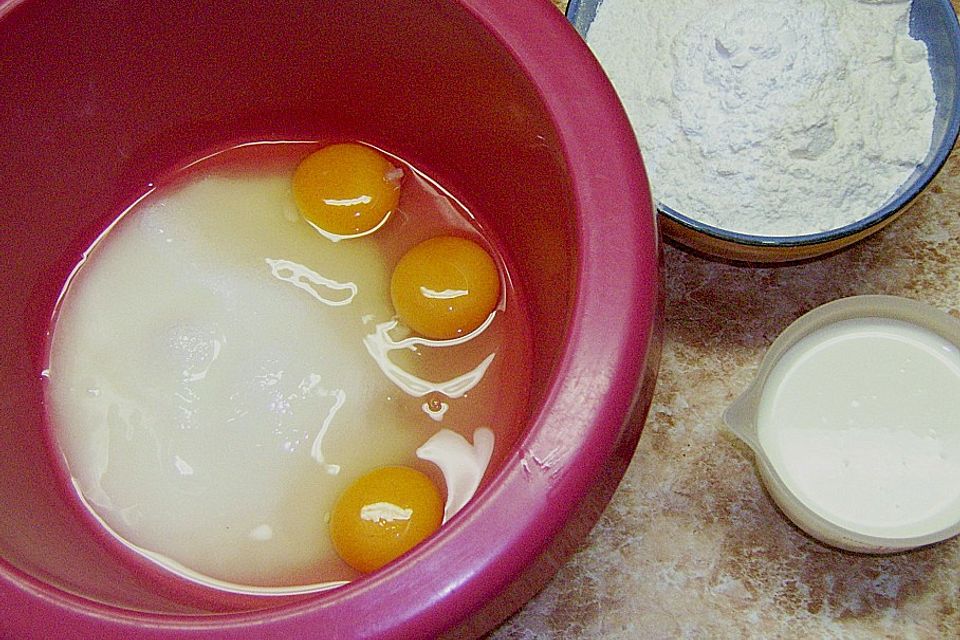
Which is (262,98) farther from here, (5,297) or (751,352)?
(751,352)

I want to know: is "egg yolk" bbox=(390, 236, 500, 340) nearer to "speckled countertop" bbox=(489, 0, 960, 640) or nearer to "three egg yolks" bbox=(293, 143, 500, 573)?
"three egg yolks" bbox=(293, 143, 500, 573)

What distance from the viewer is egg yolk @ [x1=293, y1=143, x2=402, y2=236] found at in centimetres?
111

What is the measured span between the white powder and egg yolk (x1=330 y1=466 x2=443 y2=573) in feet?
1.27

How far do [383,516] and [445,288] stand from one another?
0.75 ft

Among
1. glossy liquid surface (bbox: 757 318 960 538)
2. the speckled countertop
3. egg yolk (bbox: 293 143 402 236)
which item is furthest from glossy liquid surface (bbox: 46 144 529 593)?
glossy liquid surface (bbox: 757 318 960 538)

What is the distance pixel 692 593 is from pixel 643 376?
14.0 inches

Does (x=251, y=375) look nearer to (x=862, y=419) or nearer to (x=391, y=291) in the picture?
(x=391, y=291)

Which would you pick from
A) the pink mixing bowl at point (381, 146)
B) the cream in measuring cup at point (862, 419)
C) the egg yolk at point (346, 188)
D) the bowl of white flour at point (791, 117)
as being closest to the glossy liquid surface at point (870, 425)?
the cream in measuring cup at point (862, 419)

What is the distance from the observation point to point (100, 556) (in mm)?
986

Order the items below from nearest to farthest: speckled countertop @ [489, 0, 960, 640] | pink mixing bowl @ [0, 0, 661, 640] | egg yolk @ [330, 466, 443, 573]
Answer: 1. pink mixing bowl @ [0, 0, 661, 640]
2. egg yolk @ [330, 466, 443, 573]
3. speckled countertop @ [489, 0, 960, 640]

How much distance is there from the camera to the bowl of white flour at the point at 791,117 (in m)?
1.08

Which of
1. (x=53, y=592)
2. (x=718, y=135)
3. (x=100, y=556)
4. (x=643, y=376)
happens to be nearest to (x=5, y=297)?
(x=100, y=556)

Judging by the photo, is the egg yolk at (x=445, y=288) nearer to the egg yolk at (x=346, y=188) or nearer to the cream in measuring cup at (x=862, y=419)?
the egg yolk at (x=346, y=188)

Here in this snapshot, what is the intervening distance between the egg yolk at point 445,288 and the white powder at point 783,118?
20cm
